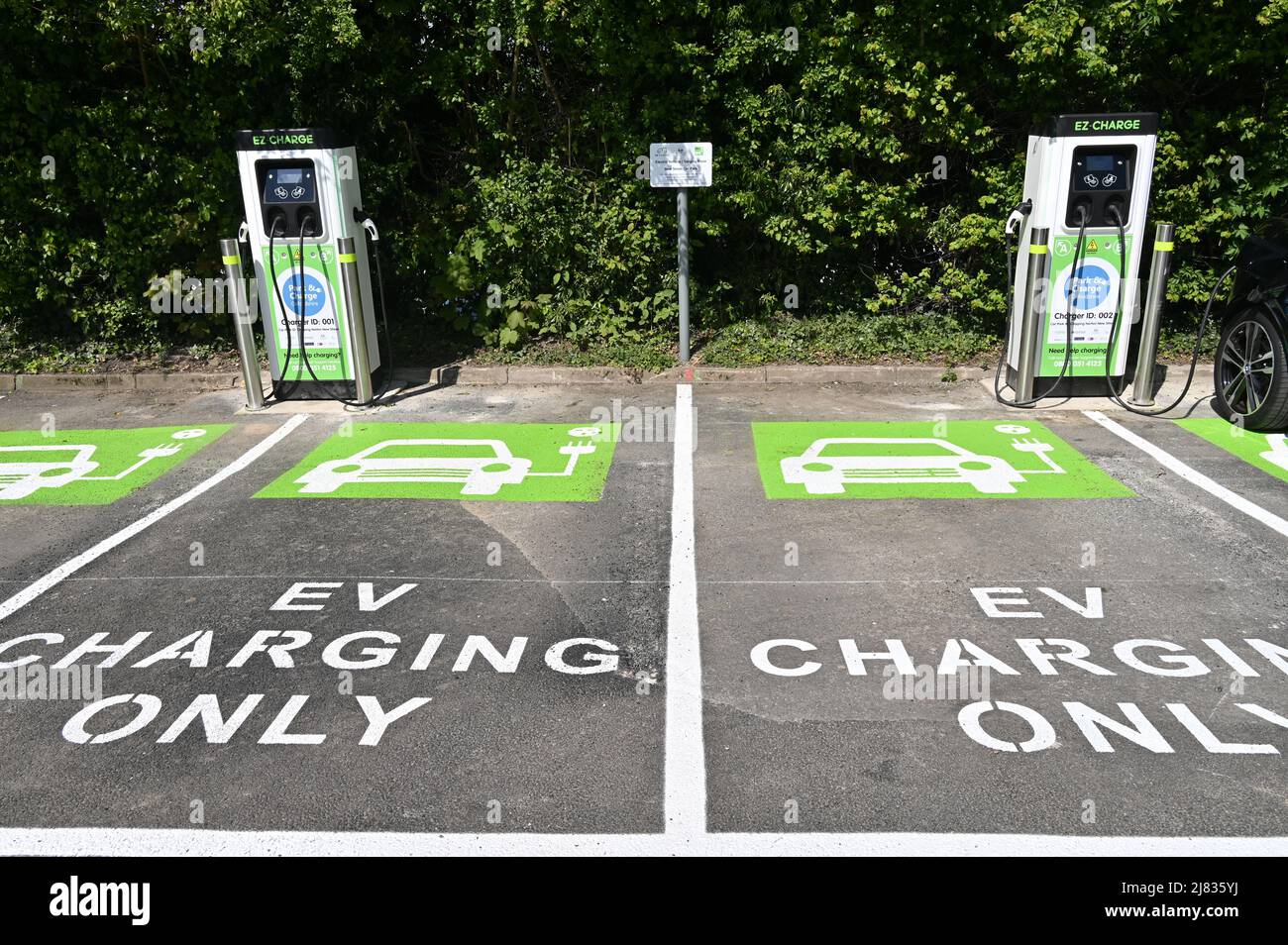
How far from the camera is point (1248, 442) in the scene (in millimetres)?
7570

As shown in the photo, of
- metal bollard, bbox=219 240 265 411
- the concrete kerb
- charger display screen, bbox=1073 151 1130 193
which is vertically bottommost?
the concrete kerb

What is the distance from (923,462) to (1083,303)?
Result: 253 centimetres

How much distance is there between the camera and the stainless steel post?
31.1ft

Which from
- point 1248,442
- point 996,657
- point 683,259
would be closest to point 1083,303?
point 1248,442

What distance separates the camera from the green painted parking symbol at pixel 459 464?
686 centimetres

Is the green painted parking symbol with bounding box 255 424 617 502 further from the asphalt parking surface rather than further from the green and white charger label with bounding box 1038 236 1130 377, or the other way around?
the green and white charger label with bounding box 1038 236 1130 377

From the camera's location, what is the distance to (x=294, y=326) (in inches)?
356

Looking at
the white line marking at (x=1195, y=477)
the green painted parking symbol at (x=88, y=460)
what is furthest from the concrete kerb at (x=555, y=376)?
the white line marking at (x=1195, y=477)

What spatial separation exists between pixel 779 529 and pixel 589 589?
4.54ft

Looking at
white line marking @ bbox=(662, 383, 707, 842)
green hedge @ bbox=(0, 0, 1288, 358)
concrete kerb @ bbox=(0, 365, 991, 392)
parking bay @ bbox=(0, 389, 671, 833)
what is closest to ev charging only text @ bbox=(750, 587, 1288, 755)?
white line marking @ bbox=(662, 383, 707, 842)

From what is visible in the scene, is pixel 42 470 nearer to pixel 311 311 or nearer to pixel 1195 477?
pixel 311 311

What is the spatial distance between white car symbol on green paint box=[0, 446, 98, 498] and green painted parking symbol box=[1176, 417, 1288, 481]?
8.65 meters

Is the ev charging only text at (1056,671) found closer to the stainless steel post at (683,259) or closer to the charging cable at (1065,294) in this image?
the charging cable at (1065,294)

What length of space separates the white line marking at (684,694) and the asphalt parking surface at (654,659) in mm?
43
